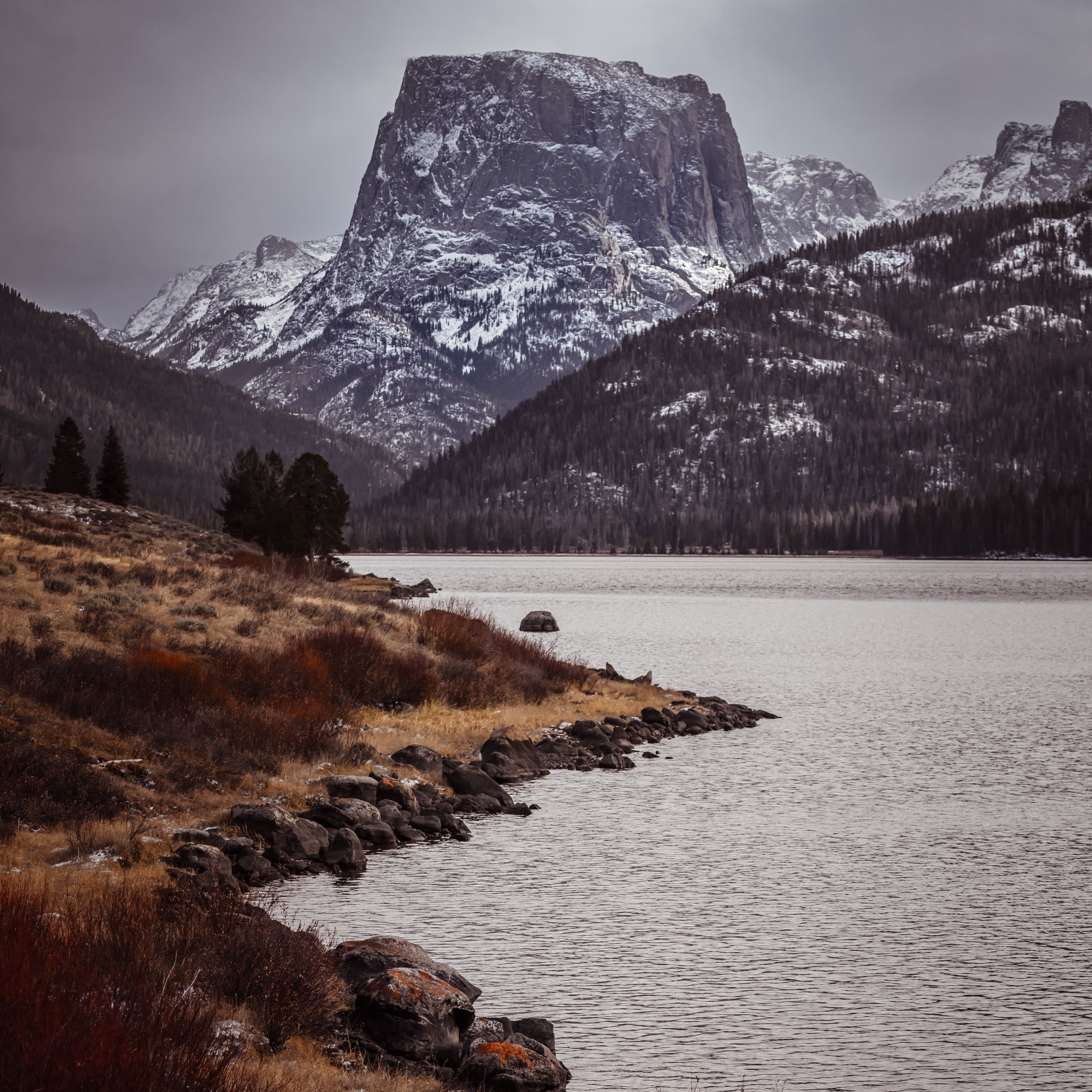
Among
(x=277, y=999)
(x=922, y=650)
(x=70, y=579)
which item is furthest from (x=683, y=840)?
(x=922, y=650)

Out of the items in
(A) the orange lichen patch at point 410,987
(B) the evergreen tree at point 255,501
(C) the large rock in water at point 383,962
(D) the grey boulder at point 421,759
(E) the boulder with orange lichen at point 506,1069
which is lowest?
(D) the grey boulder at point 421,759

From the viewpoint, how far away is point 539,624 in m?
66.1

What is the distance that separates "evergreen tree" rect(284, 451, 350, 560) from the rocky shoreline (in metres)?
64.2

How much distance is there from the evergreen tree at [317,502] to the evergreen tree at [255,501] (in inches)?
73.1

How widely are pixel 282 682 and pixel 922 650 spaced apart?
43.4 meters

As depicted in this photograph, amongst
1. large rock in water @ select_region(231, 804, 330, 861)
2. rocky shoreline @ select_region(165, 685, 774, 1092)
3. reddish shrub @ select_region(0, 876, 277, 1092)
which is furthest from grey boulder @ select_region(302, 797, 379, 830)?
reddish shrub @ select_region(0, 876, 277, 1092)

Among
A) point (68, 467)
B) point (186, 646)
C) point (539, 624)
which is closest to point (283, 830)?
point (186, 646)

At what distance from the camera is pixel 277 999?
10.2 m

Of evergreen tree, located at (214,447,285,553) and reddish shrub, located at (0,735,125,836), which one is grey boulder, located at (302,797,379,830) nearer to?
reddish shrub, located at (0,735,125,836)

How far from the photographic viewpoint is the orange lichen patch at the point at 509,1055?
9969 millimetres

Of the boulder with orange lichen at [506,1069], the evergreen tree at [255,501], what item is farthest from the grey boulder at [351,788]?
the evergreen tree at [255,501]

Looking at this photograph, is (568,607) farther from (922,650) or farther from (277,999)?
(277,999)

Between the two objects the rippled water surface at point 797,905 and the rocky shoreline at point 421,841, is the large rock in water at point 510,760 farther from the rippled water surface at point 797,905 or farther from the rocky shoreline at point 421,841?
the rippled water surface at point 797,905

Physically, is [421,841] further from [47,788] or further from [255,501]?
[255,501]
